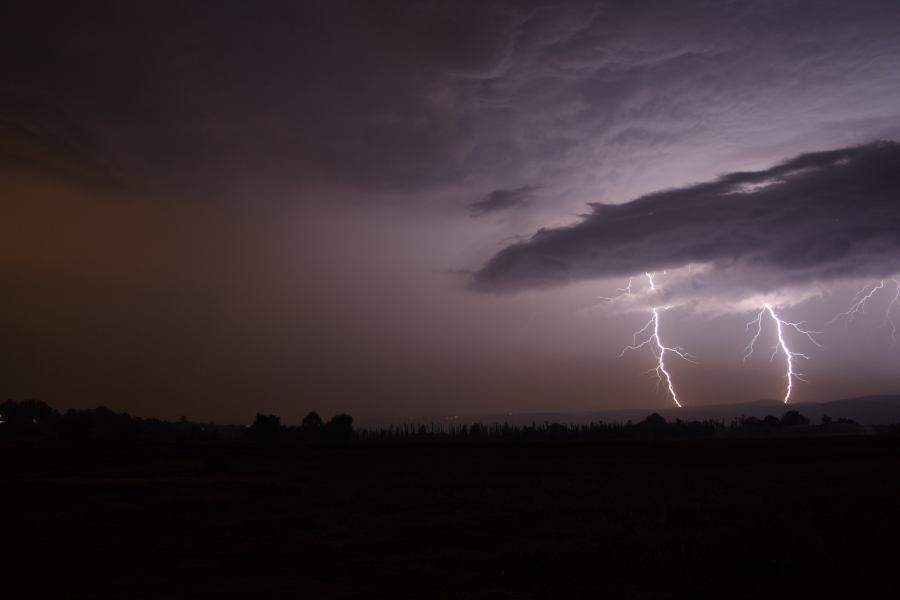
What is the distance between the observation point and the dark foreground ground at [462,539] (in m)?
13.8

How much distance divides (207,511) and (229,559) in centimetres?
1034

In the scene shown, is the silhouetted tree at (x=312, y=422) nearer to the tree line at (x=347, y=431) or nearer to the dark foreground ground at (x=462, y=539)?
the tree line at (x=347, y=431)

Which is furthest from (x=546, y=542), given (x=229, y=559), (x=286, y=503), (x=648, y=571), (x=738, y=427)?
(x=738, y=427)

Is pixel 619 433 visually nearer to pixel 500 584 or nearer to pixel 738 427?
pixel 738 427

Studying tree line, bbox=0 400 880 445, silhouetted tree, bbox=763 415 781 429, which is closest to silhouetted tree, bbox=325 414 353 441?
tree line, bbox=0 400 880 445

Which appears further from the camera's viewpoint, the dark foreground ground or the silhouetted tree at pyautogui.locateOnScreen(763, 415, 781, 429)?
the silhouetted tree at pyautogui.locateOnScreen(763, 415, 781, 429)

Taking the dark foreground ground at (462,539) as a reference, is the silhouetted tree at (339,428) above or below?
above

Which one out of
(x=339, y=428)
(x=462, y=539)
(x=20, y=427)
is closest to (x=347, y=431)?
(x=339, y=428)

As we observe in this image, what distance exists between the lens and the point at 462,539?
1944 centimetres

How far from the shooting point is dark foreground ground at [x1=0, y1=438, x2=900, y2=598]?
1383 centimetres

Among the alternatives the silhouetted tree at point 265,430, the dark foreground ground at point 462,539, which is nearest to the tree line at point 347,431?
the silhouetted tree at point 265,430

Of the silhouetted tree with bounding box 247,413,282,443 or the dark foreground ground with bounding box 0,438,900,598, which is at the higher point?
the silhouetted tree with bounding box 247,413,282,443

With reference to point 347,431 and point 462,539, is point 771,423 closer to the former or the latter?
point 347,431

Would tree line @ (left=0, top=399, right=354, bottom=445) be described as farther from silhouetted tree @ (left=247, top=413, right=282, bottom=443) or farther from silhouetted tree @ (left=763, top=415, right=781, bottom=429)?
silhouetted tree @ (left=763, top=415, right=781, bottom=429)
